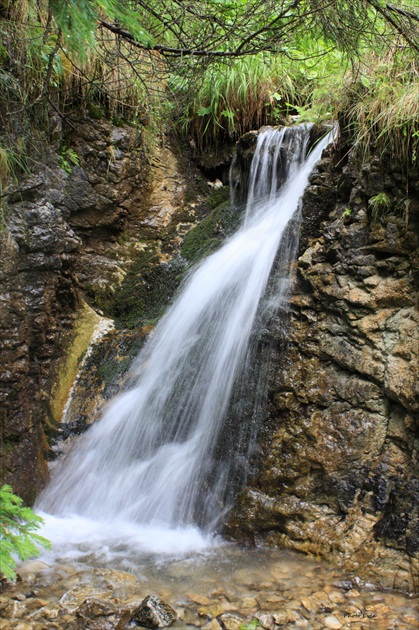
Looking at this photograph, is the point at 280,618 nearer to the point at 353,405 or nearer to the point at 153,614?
the point at 153,614

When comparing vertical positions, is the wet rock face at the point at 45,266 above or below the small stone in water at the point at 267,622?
above

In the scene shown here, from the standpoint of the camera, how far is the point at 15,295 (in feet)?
11.9

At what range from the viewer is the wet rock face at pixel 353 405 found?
2.71 m

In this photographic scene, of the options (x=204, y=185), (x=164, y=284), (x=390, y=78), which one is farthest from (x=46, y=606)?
(x=204, y=185)

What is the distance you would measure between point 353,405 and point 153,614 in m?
1.64

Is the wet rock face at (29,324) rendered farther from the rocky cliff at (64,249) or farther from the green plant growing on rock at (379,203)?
the green plant growing on rock at (379,203)

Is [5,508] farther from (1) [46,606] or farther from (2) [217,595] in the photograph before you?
(2) [217,595]

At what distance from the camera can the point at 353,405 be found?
118 inches

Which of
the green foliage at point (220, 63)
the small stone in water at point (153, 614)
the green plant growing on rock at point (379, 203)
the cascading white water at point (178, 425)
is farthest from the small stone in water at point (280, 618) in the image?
the green foliage at point (220, 63)

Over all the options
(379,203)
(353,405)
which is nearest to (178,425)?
(353,405)

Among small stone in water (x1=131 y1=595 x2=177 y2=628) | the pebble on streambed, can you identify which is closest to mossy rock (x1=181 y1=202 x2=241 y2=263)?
→ the pebble on streambed

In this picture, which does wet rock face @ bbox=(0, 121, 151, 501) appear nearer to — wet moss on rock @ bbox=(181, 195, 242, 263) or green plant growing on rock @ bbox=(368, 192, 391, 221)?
wet moss on rock @ bbox=(181, 195, 242, 263)

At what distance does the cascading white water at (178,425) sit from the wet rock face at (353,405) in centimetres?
31

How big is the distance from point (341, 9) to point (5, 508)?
2991 millimetres
